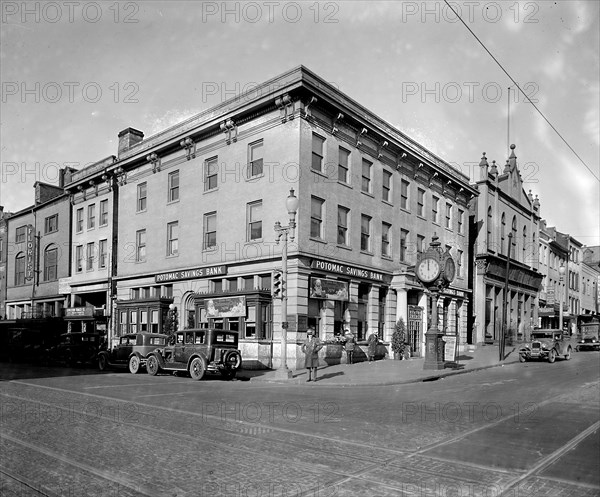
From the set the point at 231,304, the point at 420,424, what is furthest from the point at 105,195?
the point at 420,424

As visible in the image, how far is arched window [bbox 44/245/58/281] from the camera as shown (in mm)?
42219

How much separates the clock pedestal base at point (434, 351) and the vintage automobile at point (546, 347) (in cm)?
766

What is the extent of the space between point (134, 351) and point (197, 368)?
4695mm

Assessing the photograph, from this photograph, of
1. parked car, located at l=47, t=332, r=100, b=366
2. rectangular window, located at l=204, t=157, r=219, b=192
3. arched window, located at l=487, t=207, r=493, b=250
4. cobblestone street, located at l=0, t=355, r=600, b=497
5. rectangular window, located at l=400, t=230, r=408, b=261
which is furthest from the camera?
arched window, located at l=487, t=207, r=493, b=250

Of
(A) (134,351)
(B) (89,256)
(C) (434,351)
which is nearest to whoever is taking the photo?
(C) (434,351)

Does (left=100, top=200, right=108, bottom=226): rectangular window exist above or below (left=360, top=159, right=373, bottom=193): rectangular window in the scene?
below

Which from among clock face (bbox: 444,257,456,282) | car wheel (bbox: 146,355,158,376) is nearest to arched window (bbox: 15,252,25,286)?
car wheel (bbox: 146,355,158,376)

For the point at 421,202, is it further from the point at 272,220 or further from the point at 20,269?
the point at 20,269

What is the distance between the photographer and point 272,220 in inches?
994

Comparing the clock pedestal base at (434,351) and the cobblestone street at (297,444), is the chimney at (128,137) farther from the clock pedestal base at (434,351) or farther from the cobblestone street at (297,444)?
the cobblestone street at (297,444)

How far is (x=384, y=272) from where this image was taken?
2952cm

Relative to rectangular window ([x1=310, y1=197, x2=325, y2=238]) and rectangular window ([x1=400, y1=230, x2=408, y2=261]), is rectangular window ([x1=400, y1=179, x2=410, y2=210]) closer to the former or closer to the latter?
rectangular window ([x1=400, y1=230, x2=408, y2=261])

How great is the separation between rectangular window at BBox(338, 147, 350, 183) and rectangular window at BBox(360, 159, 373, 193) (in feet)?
4.90

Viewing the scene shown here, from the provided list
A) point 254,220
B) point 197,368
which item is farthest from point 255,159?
point 197,368
